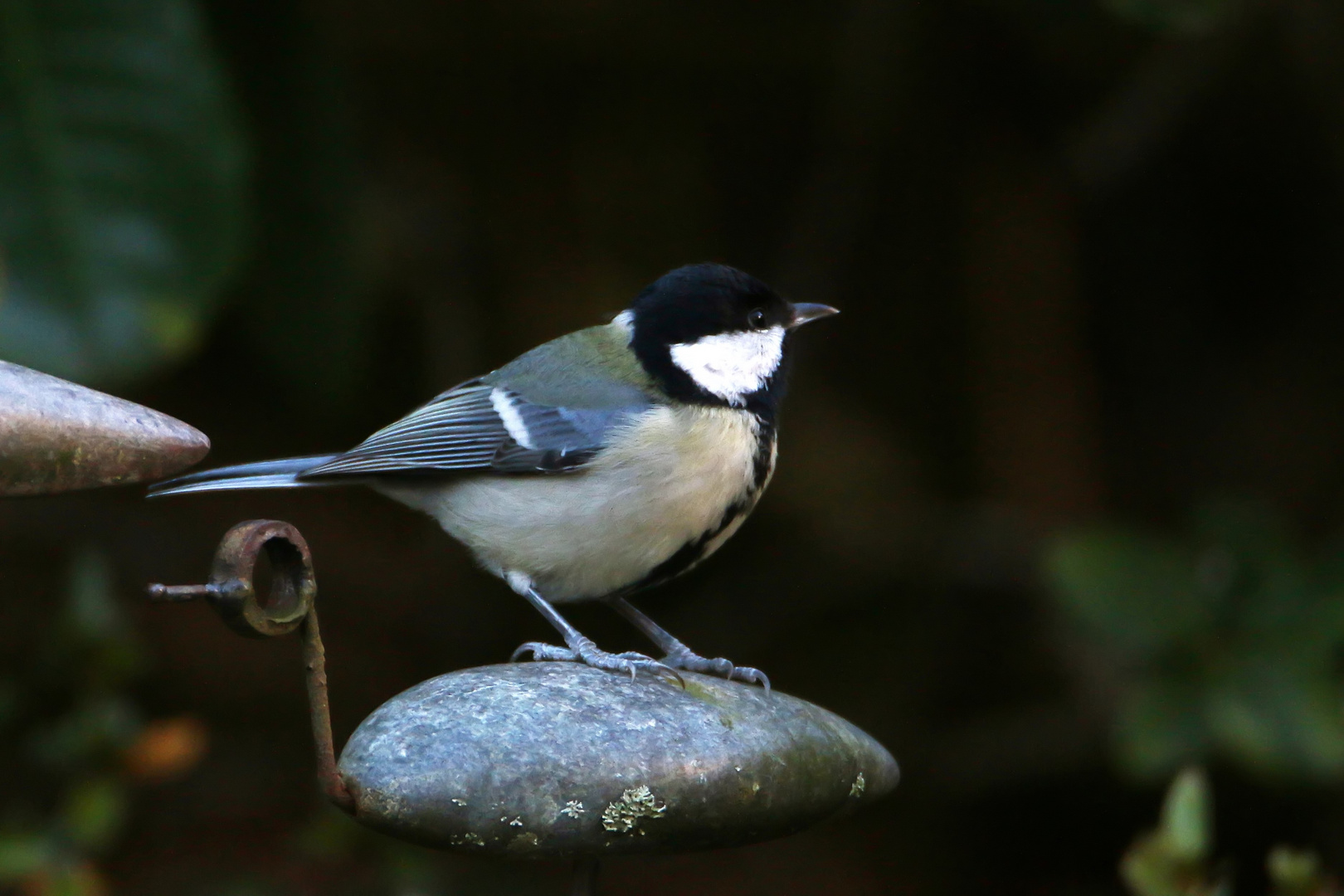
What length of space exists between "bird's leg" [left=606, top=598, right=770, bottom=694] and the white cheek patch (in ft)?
1.07

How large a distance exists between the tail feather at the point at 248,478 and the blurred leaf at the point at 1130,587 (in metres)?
1.36

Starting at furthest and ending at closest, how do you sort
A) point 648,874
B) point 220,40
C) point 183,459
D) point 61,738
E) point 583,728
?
point 648,874 < point 220,40 < point 61,738 < point 583,728 < point 183,459

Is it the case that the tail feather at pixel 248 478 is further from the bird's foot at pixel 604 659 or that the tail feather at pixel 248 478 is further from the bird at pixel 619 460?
the bird's foot at pixel 604 659

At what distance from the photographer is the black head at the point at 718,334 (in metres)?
1.83

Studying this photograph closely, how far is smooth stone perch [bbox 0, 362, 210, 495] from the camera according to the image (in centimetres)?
95

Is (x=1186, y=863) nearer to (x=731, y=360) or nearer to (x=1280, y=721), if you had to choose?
(x=731, y=360)

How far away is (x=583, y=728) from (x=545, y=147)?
8.52 ft

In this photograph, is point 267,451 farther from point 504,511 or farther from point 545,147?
point 504,511

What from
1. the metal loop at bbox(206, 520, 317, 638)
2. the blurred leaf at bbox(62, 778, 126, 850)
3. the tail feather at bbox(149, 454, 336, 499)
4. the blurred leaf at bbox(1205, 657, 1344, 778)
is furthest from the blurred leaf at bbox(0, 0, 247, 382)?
the blurred leaf at bbox(1205, 657, 1344, 778)

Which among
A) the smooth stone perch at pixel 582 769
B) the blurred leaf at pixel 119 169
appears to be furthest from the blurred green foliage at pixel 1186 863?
the blurred leaf at pixel 119 169

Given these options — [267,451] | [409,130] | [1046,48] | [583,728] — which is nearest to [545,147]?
[409,130]

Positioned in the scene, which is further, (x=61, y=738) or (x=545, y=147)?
(x=545, y=147)

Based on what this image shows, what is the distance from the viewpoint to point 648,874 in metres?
3.46

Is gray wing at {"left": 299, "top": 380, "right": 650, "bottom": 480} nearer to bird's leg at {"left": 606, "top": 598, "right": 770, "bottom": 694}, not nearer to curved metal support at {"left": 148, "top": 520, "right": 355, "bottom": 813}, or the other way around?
bird's leg at {"left": 606, "top": 598, "right": 770, "bottom": 694}
